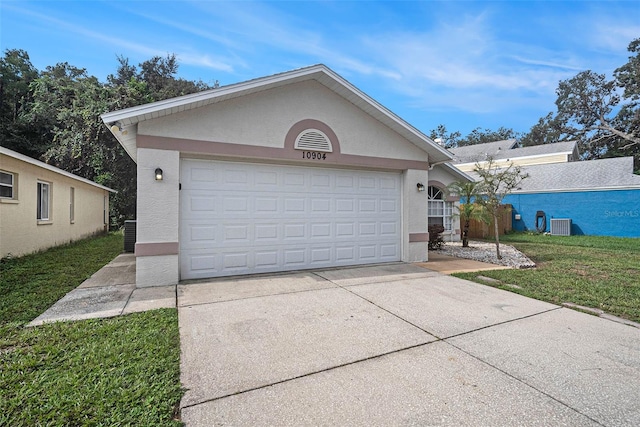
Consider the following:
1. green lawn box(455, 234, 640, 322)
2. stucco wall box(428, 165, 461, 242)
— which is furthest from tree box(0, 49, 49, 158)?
green lawn box(455, 234, 640, 322)

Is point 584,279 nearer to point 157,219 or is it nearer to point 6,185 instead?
point 157,219

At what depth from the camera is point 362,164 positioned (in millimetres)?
7934

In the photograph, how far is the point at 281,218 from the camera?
24.0 feet

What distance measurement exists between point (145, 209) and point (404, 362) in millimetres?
5267

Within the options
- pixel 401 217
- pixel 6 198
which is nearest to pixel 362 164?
pixel 401 217

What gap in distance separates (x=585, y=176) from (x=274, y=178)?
793 inches

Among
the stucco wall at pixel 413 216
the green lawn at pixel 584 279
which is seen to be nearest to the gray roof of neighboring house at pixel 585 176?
the green lawn at pixel 584 279

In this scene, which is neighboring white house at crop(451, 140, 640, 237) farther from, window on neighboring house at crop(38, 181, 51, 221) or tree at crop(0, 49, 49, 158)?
tree at crop(0, 49, 49, 158)

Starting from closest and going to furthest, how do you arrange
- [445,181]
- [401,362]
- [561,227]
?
1. [401,362]
2. [445,181]
3. [561,227]

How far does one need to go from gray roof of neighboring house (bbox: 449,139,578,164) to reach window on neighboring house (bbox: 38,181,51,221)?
22.9 meters

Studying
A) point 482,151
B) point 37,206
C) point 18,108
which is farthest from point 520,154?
point 18,108

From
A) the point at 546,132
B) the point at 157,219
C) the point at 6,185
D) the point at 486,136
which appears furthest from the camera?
the point at 486,136

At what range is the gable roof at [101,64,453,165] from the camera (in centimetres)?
577

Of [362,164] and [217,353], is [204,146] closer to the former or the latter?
[362,164]
